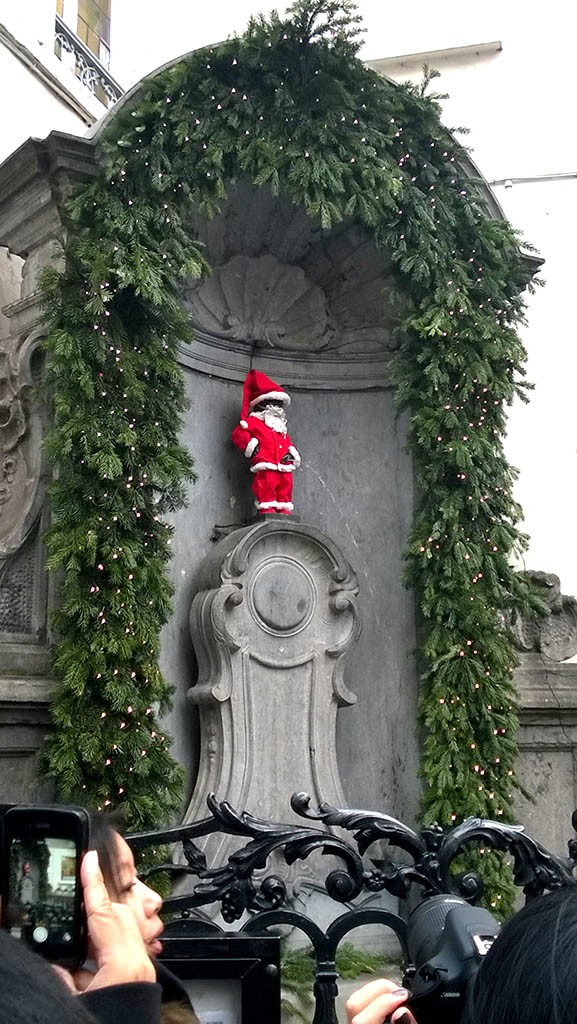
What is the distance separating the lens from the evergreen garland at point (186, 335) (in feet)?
12.8

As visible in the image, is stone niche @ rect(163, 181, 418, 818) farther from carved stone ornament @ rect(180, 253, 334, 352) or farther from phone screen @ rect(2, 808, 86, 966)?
phone screen @ rect(2, 808, 86, 966)

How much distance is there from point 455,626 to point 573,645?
0.91 m

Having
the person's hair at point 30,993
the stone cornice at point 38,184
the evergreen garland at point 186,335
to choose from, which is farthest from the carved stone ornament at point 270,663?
the person's hair at point 30,993

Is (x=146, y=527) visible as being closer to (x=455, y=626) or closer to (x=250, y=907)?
(x=455, y=626)

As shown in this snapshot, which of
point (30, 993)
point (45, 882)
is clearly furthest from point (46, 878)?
point (30, 993)

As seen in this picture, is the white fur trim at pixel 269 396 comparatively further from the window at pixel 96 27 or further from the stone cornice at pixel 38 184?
the window at pixel 96 27

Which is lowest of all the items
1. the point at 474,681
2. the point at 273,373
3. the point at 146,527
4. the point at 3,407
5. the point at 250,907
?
the point at 250,907

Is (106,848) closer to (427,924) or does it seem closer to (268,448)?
(427,924)

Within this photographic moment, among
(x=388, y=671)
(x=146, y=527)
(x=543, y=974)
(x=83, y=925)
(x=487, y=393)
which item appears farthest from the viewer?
(x=388, y=671)

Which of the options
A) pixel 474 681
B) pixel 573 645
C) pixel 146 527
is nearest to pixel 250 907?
pixel 146 527

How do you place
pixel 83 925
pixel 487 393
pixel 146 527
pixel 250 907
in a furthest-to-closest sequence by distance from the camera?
pixel 487 393 < pixel 146 527 < pixel 250 907 < pixel 83 925

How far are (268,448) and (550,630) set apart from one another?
5.30ft

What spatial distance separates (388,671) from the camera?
200 inches

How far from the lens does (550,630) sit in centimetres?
519
